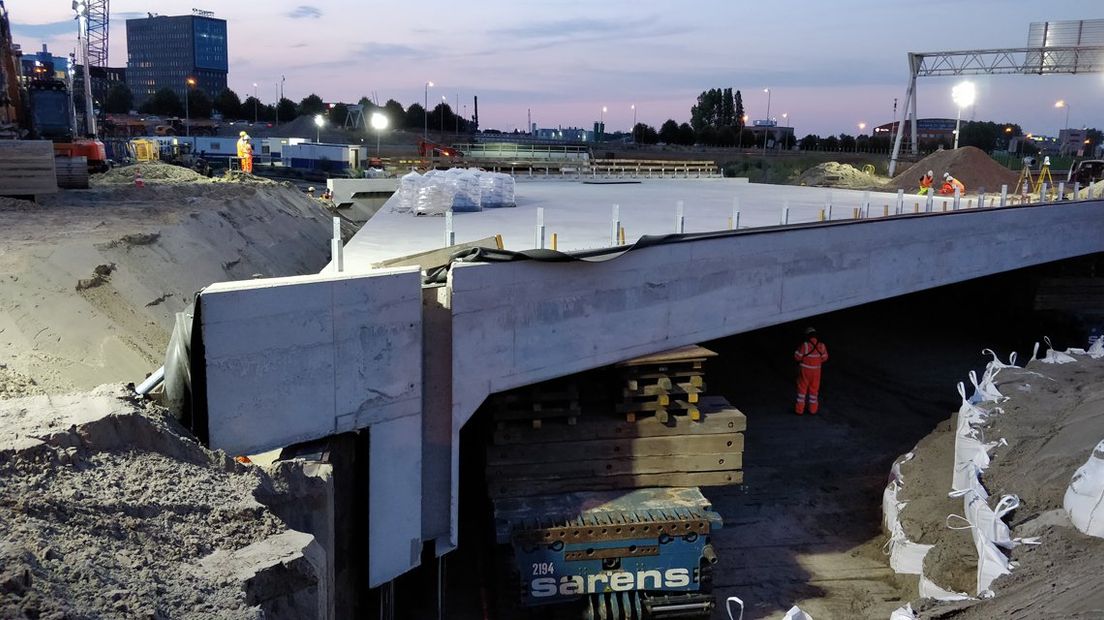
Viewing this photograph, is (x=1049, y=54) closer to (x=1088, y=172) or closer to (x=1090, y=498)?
(x=1088, y=172)

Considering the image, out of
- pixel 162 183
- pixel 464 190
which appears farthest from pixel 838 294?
pixel 162 183

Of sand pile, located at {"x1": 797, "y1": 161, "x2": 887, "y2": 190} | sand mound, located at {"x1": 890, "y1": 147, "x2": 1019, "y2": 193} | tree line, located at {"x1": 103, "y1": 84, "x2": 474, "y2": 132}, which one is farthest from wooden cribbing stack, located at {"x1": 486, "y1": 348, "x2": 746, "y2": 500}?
tree line, located at {"x1": 103, "y1": 84, "x2": 474, "y2": 132}

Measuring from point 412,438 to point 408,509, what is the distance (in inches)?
26.9

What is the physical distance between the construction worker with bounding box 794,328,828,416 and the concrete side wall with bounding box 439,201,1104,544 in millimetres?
1445

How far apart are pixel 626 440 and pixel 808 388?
24.2 ft

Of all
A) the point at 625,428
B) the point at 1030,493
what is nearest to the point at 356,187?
the point at 625,428

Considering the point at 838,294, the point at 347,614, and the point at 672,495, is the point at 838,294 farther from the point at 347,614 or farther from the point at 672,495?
the point at 347,614

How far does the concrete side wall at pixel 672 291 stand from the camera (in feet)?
26.2

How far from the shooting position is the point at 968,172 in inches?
1235

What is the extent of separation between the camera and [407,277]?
7305mm

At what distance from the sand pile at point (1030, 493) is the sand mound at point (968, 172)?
63.9 ft

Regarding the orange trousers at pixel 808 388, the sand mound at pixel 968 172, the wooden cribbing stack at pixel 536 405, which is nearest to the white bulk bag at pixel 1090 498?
the wooden cribbing stack at pixel 536 405

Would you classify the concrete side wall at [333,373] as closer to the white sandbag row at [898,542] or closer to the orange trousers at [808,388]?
the white sandbag row at [898,542]

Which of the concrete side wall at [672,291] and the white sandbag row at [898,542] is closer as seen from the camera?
the concrete side wall at [672,291]
